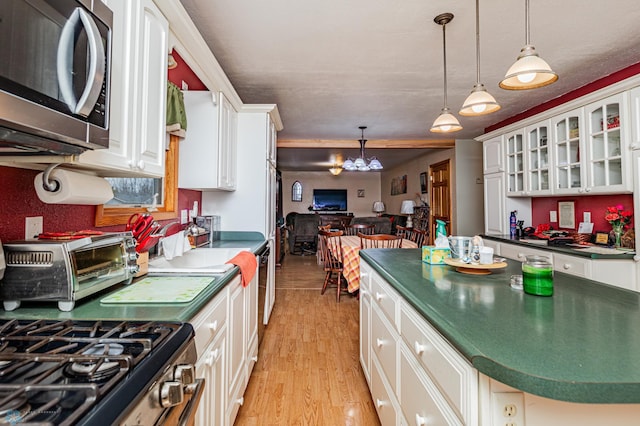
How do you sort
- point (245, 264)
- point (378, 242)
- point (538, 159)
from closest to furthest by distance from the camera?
point (245, 264), point (538, 159), point (378, 242)

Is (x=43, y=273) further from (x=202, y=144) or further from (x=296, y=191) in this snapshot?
(x=296, y=191)

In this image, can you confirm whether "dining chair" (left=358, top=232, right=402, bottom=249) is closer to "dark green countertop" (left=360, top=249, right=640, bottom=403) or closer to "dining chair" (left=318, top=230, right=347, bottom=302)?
"dining chair" (left=318, top=230, right=347, bottom=302)

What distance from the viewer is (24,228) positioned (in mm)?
1159

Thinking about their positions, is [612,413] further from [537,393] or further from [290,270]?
[290,270]

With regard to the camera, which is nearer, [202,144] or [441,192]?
[202,144]

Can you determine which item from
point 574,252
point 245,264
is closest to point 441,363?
point 245,264

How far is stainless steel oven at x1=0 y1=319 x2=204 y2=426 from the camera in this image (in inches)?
20.6

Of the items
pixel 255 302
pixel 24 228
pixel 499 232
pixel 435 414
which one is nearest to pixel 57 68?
pixel 24 228

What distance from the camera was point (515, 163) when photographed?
3779 mm

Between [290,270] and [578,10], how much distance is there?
499cm

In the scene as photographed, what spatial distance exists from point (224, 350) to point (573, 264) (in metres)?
2.82

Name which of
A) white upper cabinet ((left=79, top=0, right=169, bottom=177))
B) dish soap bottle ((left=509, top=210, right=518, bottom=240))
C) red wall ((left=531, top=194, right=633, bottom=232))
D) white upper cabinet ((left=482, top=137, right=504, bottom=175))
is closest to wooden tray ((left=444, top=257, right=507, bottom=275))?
Result: white upper cabinet ((left=79, top=0, right=169, bottom=177))

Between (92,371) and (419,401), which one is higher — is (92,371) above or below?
above

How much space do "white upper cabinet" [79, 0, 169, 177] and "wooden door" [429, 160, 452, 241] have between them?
5.27 m
